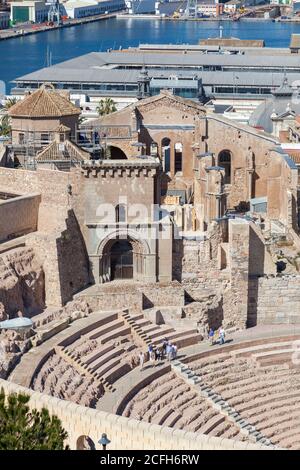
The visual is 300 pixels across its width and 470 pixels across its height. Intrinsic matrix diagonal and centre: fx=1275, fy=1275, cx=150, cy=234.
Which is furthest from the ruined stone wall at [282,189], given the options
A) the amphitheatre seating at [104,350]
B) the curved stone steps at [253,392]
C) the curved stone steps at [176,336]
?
the curved stone steps at [253,392]

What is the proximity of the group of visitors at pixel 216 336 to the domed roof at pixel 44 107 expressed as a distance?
12.2 metres

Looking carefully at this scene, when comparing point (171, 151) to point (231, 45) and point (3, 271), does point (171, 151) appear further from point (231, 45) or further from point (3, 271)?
point (231, 45)

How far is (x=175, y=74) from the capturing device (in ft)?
307

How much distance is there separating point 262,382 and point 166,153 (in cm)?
1743

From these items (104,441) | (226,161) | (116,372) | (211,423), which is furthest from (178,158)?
(104,441)

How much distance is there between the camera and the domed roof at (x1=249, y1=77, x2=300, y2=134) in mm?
66188

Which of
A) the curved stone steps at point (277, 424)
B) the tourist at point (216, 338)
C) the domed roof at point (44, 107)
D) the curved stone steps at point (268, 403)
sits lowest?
the curved stone steps at point (277, 424)

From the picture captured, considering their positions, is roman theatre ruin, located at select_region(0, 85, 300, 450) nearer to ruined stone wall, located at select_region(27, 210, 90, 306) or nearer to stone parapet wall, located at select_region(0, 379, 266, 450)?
ruined stone wall, located at select_region(27, 210, 90, 306)

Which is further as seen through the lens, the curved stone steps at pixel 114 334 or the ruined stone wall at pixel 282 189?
the ruined stone wall at pixel 282 189

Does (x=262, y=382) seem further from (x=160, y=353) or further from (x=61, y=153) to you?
(x=61, y=153)

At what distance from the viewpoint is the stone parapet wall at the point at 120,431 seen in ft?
91.1

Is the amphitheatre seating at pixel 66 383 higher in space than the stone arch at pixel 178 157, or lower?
lower

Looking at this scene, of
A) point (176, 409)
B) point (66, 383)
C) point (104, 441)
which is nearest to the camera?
point (104, 441)

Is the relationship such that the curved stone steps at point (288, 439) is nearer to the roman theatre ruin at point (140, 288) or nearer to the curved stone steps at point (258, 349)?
the roman theatre ruin at point (140, 288)
